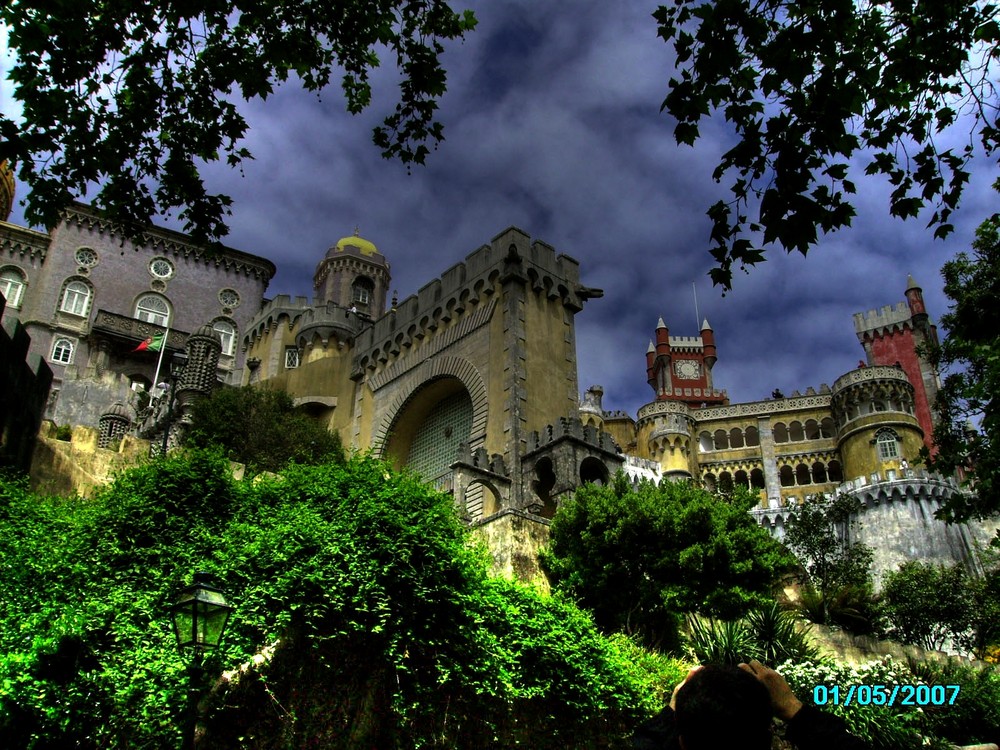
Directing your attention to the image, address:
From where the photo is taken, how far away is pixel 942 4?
272 inches

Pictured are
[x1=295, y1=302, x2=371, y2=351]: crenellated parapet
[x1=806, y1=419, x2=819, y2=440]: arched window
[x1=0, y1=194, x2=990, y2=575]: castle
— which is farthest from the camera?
[x1=806, y1=419, x2=819, y2=440]: arched window

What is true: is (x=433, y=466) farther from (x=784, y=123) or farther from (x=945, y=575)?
(x=784, y=123)

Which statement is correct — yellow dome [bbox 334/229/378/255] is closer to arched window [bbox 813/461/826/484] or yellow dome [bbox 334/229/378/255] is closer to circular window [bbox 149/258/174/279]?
circular window [bbox 149/258/174/279]

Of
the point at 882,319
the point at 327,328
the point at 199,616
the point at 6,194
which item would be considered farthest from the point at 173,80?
the point at 882,319

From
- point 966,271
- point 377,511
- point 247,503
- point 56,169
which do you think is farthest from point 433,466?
point 56,169

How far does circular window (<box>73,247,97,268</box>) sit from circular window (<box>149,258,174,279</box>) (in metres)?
3.01

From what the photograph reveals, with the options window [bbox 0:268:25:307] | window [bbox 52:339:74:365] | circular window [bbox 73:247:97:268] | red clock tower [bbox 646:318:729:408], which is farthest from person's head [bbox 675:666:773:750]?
red clock tower [bbox 646:318:729:408]

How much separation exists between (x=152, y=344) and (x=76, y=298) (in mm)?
9608

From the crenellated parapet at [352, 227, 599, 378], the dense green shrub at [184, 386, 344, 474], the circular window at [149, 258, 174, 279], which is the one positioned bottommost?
the dense green shrub at [184, 386, 344, 474]

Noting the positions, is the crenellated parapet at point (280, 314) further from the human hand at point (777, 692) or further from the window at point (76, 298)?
the human hand at point (777, 692)

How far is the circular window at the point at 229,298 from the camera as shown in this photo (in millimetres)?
49656

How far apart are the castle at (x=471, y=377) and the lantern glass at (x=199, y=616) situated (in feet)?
11.3

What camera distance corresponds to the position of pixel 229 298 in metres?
49.9

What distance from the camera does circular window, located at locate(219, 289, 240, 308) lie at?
49.7 metres
